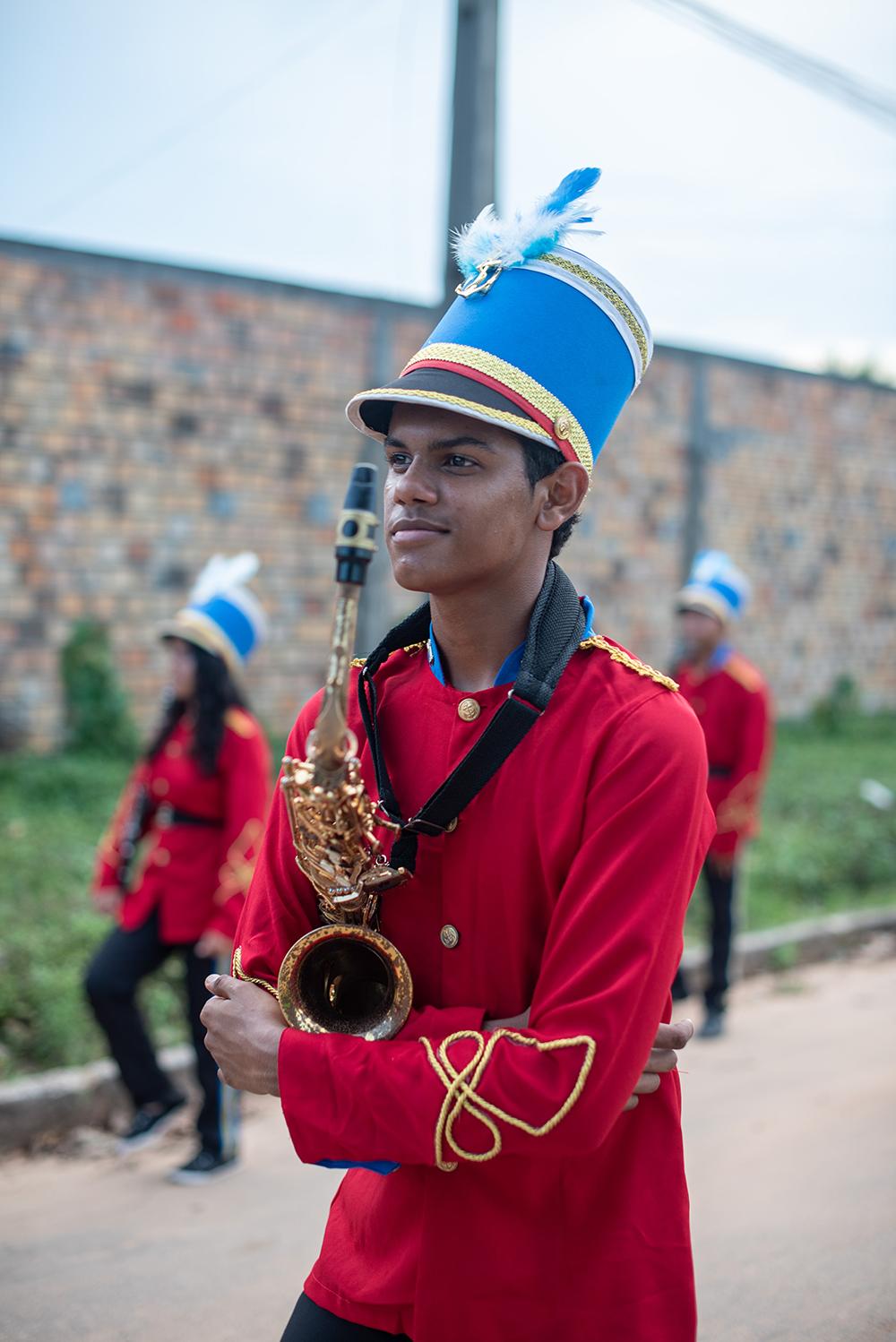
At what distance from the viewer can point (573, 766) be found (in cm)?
198

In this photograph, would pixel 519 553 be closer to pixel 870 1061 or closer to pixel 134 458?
pixel 870 1061

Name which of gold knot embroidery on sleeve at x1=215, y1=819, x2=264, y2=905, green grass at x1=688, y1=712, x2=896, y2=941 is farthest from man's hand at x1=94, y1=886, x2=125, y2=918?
green grass at x1=688, y1=712, x2=896, y2=941

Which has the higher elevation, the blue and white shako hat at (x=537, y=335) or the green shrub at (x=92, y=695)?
the blue and white shako hat at (x=537, y=335)

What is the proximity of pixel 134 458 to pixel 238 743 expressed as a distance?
5652 mm

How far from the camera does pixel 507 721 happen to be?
2002 millimetres

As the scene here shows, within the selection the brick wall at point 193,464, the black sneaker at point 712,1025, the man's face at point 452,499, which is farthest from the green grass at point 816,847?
the man's face at point 452,499

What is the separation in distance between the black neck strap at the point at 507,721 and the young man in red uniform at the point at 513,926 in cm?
1

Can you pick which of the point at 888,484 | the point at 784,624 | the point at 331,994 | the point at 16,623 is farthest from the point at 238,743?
the point at 888,484

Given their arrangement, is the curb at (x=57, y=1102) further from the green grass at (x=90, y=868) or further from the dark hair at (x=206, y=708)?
the dark hair at (x=206, y=708)

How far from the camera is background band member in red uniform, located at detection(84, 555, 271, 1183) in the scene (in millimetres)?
4914

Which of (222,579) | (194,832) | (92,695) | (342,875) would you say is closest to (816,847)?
(92,695)

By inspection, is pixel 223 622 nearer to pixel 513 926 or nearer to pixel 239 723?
pixel 239 723

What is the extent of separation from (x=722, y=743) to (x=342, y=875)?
5.44 m

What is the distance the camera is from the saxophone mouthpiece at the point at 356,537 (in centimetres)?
177
